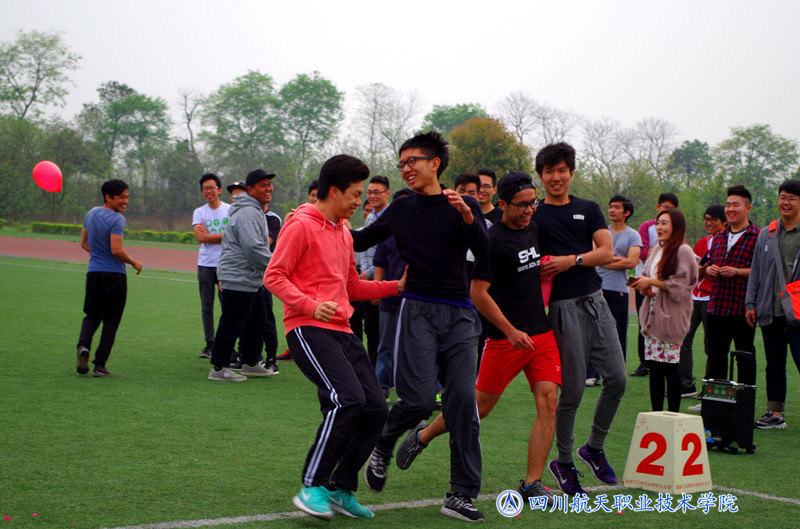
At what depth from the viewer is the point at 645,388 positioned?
354 inches

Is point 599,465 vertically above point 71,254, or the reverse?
point 599,465

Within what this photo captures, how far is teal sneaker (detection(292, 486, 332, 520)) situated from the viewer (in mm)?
3779

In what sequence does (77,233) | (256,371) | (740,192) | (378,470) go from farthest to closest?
1. (77,233)
2. (256,371)
3. (740,192)
4. (378,470)

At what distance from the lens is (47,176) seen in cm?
2059

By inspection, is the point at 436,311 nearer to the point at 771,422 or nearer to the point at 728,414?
the point at 728,414

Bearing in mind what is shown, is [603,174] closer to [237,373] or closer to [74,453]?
[237,373]

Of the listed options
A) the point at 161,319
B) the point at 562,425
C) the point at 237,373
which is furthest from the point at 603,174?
the point at 562,425

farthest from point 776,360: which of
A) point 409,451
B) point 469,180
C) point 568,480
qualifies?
point 409,451

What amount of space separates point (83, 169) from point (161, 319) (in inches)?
2038

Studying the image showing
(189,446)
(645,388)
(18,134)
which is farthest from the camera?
(18,134)

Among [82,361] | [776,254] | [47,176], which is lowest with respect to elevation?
[82,361]

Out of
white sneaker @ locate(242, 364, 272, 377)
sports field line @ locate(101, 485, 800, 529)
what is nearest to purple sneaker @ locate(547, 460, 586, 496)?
sports field line @ locate(101, 485, 800, 529)

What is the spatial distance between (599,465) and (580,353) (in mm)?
812

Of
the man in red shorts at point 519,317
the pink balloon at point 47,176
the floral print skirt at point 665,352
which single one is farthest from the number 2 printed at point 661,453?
the pink balloon at point 47,176
